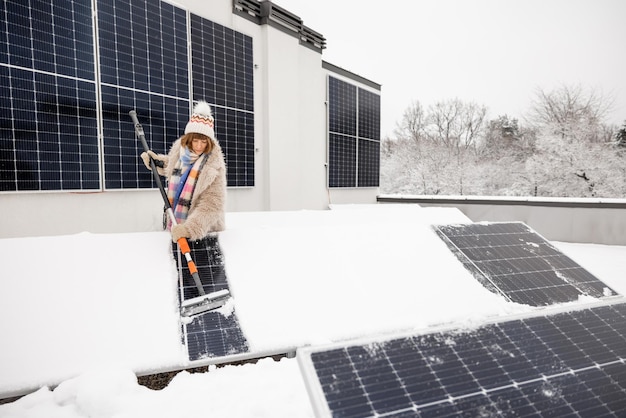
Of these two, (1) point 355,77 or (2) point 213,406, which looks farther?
(1) point 355,77

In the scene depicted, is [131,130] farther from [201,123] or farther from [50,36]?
[201,123]

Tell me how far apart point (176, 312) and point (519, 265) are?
3.35m

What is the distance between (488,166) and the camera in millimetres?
25844

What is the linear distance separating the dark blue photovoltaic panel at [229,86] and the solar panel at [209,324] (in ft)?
12.9

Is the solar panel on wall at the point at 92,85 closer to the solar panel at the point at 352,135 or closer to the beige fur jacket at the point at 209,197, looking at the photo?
the beige fur jacket at the point at 209,197

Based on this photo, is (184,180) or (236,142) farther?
(236,142)

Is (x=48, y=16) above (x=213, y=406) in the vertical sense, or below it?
above

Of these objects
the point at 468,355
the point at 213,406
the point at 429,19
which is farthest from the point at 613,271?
the point at 429,19

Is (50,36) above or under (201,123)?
above

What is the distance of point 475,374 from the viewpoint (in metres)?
1.73

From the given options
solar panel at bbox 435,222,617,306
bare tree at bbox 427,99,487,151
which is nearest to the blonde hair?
solar panel at bbox 435,222,617,306

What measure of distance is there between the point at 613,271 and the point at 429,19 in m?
107

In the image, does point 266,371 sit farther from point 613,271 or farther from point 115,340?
point 613,271

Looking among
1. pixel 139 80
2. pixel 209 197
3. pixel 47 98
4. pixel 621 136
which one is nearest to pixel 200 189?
pixel 209 197
